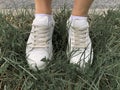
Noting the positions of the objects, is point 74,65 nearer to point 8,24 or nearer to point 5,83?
point 5,83

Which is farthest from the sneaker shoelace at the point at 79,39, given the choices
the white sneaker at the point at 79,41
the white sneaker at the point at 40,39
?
the white sneaker at the point at 40,39

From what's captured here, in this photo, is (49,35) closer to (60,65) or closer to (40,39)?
(40,39)

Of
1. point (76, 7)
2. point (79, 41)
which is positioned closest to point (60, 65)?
point (79, 41)

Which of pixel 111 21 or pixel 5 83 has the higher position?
pixel 111 21

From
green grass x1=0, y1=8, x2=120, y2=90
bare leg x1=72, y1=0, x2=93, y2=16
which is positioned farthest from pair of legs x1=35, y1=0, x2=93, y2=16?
green grass x1=0, y1=8, x2=120, y2=90

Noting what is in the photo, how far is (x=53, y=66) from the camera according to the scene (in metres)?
1.95

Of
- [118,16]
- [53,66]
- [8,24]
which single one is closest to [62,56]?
[53,66]

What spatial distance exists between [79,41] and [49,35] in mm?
171

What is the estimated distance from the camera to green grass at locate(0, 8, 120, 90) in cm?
187

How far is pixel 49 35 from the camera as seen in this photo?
2.06 metres

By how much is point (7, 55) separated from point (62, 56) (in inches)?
11.8

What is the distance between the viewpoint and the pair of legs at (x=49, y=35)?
2.00m

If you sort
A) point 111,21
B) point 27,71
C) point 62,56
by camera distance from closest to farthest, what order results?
point 27,71 → point 62,56 → point 111,21

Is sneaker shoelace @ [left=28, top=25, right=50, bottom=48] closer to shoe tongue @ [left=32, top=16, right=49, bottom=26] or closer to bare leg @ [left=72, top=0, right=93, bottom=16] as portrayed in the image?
shoe tongue @ [left=32, top=16, right=49, bottom=26]
